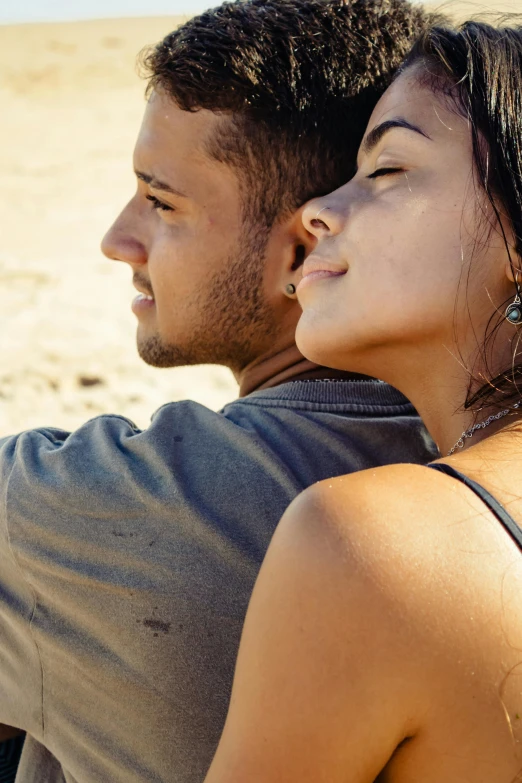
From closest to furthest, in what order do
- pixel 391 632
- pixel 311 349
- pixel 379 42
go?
pixel 391 632, pixel 311 349, pixel 379 42

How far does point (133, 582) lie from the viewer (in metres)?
1.83

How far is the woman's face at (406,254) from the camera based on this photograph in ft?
5.92

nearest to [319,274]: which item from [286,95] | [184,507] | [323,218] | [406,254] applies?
[323,218]

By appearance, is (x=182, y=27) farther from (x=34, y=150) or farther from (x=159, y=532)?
(x=34, y=150)

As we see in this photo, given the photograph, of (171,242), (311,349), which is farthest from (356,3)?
(311,349)

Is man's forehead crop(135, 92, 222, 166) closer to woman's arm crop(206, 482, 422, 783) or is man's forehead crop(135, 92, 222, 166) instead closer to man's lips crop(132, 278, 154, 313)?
man's lips crop(132, 278, 154, 313)

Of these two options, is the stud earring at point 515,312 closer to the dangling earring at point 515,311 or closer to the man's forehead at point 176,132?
the dangling earring at point 515,311

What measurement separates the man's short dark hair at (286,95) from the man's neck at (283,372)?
41 centimetres

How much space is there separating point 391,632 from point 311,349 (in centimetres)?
88

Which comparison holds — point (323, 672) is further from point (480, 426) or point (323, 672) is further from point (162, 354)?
point (162, 354)

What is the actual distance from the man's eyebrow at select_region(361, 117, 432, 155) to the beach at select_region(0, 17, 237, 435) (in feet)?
11.7

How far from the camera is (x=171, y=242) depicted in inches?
106

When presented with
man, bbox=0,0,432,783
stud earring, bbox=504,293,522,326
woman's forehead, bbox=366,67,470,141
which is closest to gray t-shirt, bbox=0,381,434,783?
man, bbox=0,0,432,783

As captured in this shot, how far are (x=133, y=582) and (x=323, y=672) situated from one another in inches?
27.3
